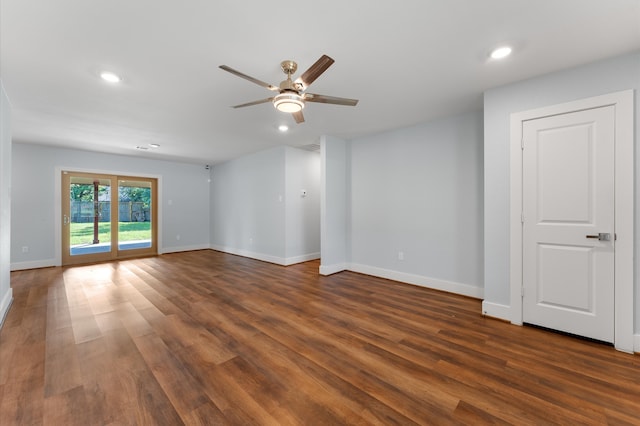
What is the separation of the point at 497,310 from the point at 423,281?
1.23 meters

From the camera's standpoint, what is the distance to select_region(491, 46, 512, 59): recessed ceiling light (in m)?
2.14

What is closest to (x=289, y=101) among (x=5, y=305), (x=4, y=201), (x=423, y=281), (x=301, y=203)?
(x=423, y=281)

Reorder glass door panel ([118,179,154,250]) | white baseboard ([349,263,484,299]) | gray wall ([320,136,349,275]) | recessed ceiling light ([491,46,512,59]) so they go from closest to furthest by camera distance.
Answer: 1. recessed ceiling light ([491,46,512,59])
2. white baseboard ([349,263,484,299])
3. gray wall ([320,136,349,275])
4. glass door panel ([118,179,154,250])

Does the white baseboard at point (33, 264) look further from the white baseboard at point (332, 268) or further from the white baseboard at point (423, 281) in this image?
the white baseboard at point (423, 281)

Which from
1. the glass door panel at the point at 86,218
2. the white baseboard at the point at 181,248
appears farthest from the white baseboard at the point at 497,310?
the glass door panel at the point at 86,218

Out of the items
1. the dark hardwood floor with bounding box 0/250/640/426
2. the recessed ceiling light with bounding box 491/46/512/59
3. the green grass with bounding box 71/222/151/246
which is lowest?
the dark hardwood floor with bounding box 0/250/640/426

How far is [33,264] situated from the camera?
17.4 ft

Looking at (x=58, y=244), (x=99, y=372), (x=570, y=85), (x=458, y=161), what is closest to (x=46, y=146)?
(x=58, y=244)

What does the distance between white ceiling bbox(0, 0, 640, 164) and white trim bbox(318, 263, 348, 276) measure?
263 centimetres

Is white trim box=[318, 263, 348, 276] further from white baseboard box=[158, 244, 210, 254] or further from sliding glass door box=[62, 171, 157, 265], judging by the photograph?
sliding glass door box=[62, 171, 157, 265]

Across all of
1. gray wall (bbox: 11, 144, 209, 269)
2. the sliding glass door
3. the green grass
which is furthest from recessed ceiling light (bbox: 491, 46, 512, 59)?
the green grass

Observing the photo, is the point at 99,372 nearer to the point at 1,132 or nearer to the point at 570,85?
the point at 1,132

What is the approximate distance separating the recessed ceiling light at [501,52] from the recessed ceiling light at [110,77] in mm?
3481

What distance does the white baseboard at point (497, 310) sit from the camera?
279 centimetres
